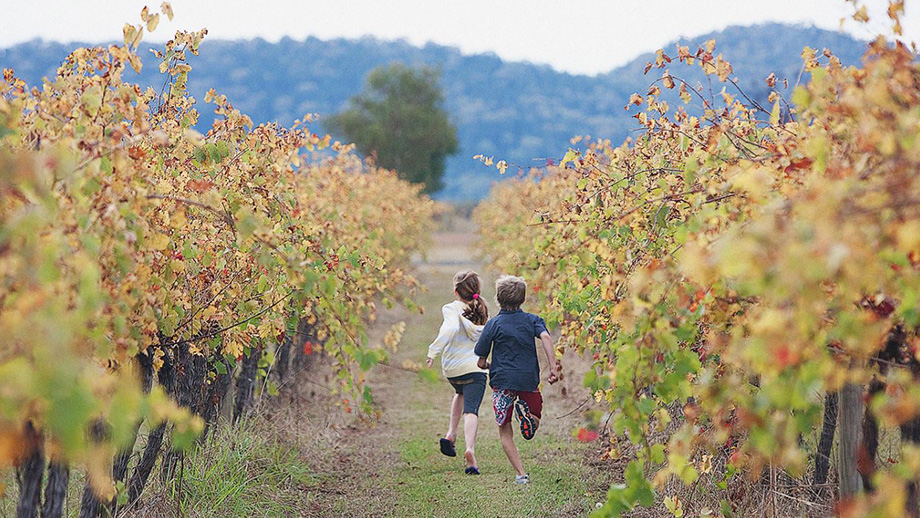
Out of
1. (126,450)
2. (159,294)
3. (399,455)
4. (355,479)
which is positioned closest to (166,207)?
(159,294)

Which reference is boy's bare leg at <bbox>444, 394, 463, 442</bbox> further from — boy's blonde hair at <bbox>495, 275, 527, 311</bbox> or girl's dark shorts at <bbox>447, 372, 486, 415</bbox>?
boy's blonde hair at <bbox>495, 275, 527, 311</bbox>

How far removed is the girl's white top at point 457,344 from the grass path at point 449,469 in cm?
76

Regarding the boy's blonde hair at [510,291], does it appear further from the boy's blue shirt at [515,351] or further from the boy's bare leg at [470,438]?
the boy's bare leg at [470,438]

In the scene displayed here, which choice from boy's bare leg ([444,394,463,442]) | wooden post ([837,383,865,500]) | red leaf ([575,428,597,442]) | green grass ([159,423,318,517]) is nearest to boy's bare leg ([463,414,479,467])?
boy's bare leg ([444,394,463,442])

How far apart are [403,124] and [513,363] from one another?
3968cm

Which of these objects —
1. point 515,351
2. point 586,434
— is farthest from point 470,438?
point 586,434

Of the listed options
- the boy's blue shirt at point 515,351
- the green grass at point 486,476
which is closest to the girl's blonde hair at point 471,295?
the green grass at point 486,476

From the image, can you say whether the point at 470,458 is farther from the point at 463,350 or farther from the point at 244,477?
the point at 244,477

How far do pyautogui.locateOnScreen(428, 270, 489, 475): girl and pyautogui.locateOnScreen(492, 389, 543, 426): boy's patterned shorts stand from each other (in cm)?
55

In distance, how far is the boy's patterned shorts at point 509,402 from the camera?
5.96 m

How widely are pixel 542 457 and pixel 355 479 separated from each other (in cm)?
148

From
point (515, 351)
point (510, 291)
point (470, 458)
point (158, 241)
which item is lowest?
point (470, 458)

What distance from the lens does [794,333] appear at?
1790 millimetres

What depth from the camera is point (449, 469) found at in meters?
6.65
